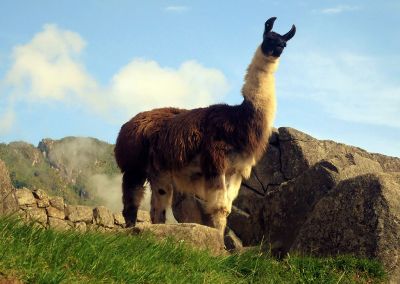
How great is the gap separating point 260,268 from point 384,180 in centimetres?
260

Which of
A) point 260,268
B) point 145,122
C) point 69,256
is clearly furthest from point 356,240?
point 145,122

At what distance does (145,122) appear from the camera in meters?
12.3

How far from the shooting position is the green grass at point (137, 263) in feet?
17.2

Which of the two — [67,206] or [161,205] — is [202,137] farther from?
[67,206]

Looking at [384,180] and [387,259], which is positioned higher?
[384,180]

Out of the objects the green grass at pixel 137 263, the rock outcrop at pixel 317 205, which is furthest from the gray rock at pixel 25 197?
the green grass at pixel 137 263

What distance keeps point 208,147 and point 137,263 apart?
520 centimetres

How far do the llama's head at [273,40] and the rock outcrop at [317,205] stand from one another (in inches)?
87.6

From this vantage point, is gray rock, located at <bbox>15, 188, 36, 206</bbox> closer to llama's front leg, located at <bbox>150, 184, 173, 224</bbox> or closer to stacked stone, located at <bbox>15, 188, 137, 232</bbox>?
stacked stone, located at <bbox>15, 188, 137, 232</bbox>

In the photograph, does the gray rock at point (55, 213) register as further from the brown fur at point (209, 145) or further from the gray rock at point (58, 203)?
the brown fur at point (209, 145)

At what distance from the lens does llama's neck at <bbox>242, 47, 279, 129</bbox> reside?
37.8ft

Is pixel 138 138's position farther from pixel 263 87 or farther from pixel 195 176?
pixel 263 87

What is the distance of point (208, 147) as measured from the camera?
36.3 feet

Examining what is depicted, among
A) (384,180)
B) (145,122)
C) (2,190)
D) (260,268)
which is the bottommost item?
(260,268)
